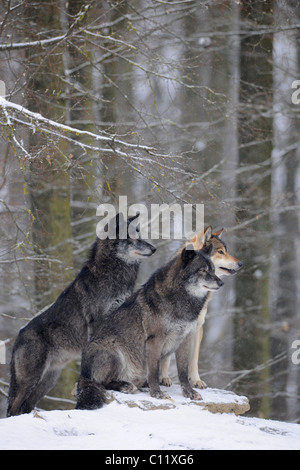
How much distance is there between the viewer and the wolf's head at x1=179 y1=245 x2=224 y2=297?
6.85 m

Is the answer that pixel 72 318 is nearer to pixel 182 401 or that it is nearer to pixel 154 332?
pixel 154 332

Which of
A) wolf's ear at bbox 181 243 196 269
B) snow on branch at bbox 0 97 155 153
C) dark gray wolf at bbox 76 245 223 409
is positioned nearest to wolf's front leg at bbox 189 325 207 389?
dark gray wolf at bbox 76 245 223 409

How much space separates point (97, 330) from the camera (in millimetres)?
7125

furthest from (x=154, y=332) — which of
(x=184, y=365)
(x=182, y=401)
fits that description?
(x=182, y=401)

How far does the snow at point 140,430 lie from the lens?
16.7 feet

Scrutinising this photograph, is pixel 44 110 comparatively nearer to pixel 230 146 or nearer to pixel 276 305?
pixel 230 146

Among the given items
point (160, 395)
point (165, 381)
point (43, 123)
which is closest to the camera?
point (160, 395)

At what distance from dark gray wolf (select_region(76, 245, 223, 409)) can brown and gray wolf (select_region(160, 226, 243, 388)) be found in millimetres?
392

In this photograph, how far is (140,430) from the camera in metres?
5.54

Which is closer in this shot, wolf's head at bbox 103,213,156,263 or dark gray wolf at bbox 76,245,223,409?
dark gray wolf at bbox 76,245,223,409

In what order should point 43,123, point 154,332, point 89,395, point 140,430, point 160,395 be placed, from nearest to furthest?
1. point 140,430
2. point 89,395
3. point 160,395
4. point 154,332
5. point 43,123

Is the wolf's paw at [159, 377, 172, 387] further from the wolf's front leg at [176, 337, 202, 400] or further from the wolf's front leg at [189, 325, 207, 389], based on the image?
the wolf's front leg at [176, 337, 202, 400]

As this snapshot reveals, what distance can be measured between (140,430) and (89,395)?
106cm

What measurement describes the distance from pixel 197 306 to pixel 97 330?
1.23m
